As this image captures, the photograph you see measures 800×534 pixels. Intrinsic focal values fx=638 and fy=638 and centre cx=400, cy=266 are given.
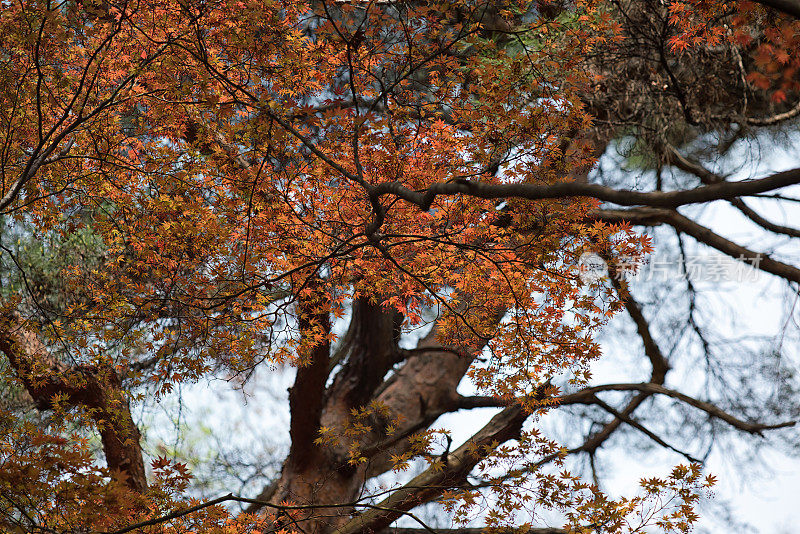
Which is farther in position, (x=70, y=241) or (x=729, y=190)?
(x=70, y=241)

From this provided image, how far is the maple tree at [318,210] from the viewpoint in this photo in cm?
328

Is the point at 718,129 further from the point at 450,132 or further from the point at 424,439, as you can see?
the point at 424,439

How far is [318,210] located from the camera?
4402 mm

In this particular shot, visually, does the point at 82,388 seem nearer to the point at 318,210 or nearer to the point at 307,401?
the point at 307,401

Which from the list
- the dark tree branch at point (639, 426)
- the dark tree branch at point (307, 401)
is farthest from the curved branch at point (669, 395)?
the dark tree branch at point (307, 401)

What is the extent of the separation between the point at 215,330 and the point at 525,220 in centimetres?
209

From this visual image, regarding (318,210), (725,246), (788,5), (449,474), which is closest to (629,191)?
(788,5)

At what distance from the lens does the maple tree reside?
3.28m

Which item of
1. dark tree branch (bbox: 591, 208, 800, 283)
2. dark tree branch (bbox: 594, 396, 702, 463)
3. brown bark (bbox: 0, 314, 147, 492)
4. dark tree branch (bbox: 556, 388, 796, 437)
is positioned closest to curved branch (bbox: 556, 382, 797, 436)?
dark tree branch (bbox: 556, 388, 796, 437)

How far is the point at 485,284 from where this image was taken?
428cm

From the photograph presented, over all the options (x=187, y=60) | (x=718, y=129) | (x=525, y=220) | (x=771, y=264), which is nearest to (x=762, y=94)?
(x=718, y=129)

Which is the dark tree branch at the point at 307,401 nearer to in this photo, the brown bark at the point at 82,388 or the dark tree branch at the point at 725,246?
the brown bark at the point at 82,388

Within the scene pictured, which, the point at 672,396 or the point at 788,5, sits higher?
the point at 672,396

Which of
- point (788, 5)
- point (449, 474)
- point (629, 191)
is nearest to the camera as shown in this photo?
point (788, 5)
